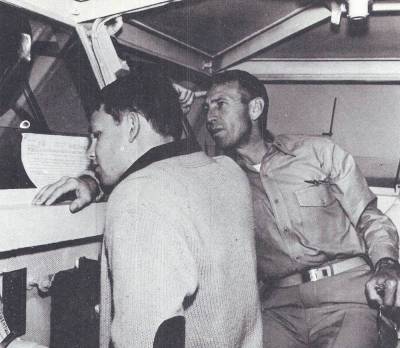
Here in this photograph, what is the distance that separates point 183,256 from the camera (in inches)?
42.2

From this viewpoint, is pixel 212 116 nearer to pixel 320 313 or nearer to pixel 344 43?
pixel 344 43

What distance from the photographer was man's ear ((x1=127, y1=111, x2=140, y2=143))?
1.34m

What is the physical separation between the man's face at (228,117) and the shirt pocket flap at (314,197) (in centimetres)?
44

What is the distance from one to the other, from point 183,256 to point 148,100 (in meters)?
Answer: 0.52

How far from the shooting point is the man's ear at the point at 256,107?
254 cm

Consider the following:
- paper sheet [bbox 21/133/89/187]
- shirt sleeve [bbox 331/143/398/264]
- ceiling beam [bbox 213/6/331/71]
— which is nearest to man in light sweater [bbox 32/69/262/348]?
paper sheet [bbox 21/133/89/187]

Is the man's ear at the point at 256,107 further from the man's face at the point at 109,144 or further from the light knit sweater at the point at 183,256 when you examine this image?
the man's face at the point at 109,144

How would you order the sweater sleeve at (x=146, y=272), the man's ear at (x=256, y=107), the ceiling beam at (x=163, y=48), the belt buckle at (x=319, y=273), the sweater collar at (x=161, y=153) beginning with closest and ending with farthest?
the sweater sleeve at (x=146, y=272) < the sweater collar at (x=161, y=153) < the belt buckle at (x=319, y=273) < the ceiling beam at (x=163, y=48) < the man's ear at (x=256, y=107)

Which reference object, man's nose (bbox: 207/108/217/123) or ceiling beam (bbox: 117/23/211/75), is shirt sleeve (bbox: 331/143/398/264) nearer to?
man's nose (bbox: 207/108/217/123)

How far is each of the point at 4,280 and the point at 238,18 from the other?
173 centimetres

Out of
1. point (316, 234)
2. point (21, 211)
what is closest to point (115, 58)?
point (21, 211)

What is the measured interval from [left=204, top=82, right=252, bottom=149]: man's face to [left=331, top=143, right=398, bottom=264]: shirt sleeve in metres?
0.49

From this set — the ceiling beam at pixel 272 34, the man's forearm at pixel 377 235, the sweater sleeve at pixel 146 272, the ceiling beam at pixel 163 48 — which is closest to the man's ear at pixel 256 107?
the ceiling beam at pixel 272 34

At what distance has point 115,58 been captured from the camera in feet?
6.79
